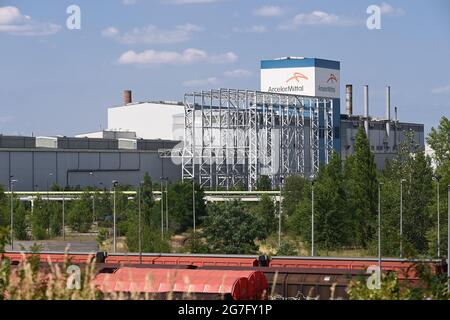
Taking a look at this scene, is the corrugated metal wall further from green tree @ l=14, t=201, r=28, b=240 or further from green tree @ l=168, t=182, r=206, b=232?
green tree @ l=168, t=182, r=206, b=232

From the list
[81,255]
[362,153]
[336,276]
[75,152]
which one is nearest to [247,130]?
[75,152]

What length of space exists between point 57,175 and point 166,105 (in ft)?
61.8

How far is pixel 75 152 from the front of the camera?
84688mm

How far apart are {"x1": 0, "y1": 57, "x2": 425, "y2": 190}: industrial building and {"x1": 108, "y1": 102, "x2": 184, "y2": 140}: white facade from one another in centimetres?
22

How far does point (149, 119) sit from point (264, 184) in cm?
2617

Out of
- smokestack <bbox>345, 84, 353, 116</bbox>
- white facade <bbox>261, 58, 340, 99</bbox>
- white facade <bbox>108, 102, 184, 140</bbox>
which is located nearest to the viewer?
white facade <bbox>261, 58, 340, 99</bbox>

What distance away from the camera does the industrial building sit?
81.1 m

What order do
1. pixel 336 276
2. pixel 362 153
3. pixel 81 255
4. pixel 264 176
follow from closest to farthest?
pixel 336 276, pixel 81 255, pixel 362 153, pixel 264 176

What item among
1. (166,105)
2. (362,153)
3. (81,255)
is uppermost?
(166,105)

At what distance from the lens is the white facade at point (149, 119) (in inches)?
3942

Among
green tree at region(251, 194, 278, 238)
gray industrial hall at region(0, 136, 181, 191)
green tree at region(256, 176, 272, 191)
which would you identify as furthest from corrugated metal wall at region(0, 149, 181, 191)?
green tree at region(251, 194, 278, 238)

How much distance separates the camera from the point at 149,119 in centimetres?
10306

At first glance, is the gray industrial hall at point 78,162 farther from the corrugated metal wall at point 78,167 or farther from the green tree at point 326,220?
the green tree at point 326,220
